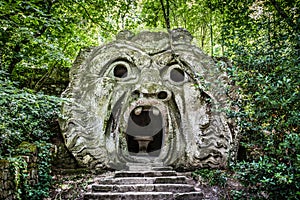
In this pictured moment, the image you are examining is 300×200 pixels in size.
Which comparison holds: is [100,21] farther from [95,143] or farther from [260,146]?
[260,146]

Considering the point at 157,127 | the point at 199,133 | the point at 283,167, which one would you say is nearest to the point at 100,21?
the point at 157,127

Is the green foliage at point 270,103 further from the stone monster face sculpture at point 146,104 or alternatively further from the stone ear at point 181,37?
the stone ear at point 181,37

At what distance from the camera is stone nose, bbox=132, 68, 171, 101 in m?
5.68

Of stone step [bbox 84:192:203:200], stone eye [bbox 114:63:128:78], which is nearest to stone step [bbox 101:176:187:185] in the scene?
stone step [bbox 84:192:203:200]

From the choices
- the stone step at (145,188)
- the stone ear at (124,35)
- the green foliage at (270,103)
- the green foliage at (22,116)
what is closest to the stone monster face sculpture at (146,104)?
the stone ear at (124,35)

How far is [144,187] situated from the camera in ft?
14.3

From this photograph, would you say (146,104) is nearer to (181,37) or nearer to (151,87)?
(151,87)

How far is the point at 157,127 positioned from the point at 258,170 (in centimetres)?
346

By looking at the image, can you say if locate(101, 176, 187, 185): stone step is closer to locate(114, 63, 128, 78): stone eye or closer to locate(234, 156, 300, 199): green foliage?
locate(234, 156, 300, 199): green foliage

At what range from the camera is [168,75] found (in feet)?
19.9

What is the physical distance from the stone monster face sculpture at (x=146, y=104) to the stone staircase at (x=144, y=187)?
2.17 ft

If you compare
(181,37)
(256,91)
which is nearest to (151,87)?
(181,37)

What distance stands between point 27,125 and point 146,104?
7.90 ft

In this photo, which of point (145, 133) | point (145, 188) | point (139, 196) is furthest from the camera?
point (145, 133)
